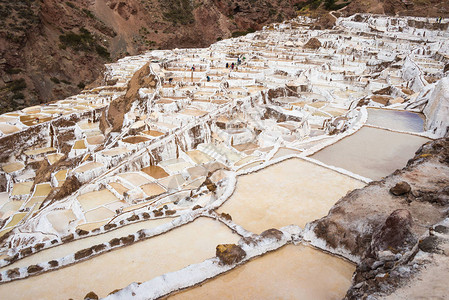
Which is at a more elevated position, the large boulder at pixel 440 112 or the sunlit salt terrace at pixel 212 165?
the large boulder at pixel 440 112

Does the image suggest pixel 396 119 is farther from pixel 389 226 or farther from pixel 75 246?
pixel 75 246

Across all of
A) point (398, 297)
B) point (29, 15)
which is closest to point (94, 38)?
point (29, 15)

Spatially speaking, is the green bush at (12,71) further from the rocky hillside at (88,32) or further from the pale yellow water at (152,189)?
the pale yellow water at (152,189)

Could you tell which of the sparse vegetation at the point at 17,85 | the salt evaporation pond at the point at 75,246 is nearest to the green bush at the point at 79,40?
the sparse vegetation at the point at 17,85

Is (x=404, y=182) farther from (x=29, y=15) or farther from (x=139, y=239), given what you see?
(x=29, y=15)

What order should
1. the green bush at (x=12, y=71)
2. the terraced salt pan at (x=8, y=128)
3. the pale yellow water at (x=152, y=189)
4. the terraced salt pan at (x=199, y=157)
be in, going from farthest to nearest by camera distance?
the green bush at (x=12, y=71) < the terraced salt pan at (x=8, y=128) < the terraced salt pan at (x=199, y=157) < the pale yellow water at (x=152, y=189)

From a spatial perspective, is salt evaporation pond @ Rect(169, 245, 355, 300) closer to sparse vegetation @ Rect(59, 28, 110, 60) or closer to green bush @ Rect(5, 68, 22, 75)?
green bush @ Rect(5, 68, 22, 75)

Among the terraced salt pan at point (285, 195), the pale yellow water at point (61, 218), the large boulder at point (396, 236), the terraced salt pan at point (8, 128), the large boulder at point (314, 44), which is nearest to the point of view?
the large boulder at point (396, 236)
